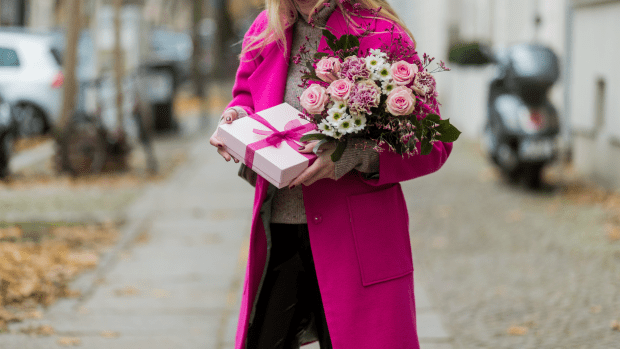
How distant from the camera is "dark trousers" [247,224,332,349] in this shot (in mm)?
2557

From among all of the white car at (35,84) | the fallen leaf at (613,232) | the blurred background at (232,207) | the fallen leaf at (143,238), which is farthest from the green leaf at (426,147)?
the white car at (35,84)

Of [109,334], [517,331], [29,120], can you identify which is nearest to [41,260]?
[109,334]

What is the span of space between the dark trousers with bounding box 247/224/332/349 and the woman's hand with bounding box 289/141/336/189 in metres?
0.30

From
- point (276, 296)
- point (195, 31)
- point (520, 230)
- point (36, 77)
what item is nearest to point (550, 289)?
point (520, 230)

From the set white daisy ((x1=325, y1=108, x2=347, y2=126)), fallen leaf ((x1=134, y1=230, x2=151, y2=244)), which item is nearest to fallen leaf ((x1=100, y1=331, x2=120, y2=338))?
fallen leaf ((x1=134, y1=230, x2=151, y2=244))

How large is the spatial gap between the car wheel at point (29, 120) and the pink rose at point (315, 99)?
1083 cm

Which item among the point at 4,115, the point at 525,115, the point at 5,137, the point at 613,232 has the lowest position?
the point at 613,232

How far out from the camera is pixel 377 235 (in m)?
2.43

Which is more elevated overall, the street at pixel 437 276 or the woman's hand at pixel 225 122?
the woman's hand at pixel 225 122

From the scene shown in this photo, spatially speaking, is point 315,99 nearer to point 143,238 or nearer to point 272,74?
point 272,74

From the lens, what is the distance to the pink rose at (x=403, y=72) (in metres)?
2.18

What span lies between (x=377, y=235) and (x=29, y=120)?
37.1 ft

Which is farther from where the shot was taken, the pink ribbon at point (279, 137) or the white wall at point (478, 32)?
the white wall at point (478, 32)

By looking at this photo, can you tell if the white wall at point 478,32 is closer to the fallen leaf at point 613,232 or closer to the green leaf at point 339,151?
the fallen leaf at point 613,232
